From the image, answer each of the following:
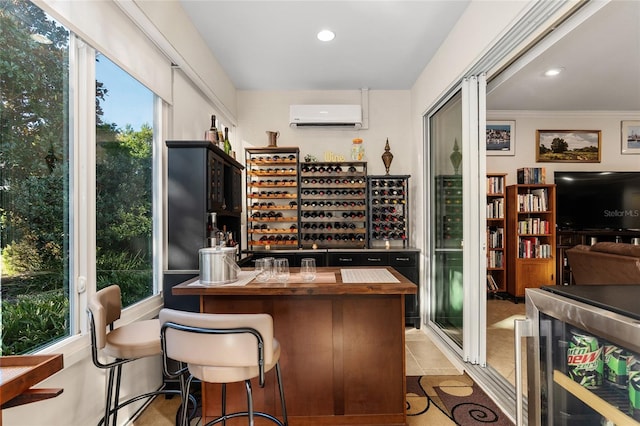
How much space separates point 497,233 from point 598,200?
1650 millimetres

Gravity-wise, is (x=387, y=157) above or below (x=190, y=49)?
below

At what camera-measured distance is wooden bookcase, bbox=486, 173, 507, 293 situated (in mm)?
5242

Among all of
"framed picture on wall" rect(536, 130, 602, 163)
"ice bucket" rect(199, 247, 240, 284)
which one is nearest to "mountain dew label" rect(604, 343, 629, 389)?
"ice bucket" rect(199, 247, 240, 284)

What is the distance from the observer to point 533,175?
526 cm

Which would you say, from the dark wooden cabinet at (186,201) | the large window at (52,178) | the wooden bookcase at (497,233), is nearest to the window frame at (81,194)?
the large window at (52,178)

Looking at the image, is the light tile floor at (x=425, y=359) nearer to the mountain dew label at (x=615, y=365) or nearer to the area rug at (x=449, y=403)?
the area rug at (x=449, y=403)

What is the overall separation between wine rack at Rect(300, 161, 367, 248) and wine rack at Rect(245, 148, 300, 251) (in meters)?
0.13

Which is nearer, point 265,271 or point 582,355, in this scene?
point 582,355

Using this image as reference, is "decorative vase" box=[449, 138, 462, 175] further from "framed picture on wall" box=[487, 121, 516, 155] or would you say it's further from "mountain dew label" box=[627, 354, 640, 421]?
"framed picture on wall" box=[487, 121, 516, 155]

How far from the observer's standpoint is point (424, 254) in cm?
411

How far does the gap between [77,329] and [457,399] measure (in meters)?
2.46

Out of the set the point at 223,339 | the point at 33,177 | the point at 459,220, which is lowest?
the point at 223,339

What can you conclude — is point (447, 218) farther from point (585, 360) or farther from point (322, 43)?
point (585, 360)

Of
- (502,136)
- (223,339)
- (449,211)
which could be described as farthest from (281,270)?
(502,136)
